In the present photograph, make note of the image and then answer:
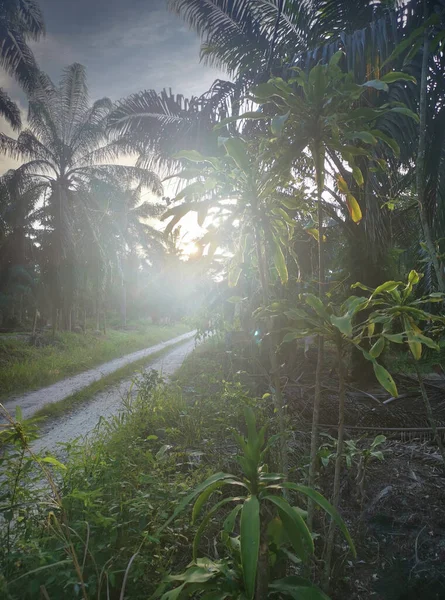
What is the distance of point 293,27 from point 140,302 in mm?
28448

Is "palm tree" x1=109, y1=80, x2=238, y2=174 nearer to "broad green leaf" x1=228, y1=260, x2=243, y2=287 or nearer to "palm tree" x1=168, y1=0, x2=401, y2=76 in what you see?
"palm tree" x1=168, y1=0, x2=401, y2=76

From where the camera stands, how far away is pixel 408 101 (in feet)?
12.6

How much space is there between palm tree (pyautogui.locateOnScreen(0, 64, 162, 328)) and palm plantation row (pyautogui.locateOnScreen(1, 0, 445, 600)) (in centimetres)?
5

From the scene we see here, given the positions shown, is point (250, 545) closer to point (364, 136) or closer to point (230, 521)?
point (230, 521)

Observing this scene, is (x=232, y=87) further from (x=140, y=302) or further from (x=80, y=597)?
(x=140, y=302)

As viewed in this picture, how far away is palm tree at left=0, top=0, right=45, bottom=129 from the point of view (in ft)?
33.0

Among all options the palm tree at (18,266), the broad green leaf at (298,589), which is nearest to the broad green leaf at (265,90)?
the broad green leaf at (298,589)

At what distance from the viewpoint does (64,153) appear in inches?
471

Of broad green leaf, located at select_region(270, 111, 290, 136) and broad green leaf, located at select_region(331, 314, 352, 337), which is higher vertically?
broad green leaf, located at select_region(270, 111, 290, 136)

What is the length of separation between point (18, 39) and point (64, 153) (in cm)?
317

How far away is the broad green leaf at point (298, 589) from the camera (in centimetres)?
104

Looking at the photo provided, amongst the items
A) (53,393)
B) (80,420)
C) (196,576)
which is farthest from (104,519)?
(53,393)

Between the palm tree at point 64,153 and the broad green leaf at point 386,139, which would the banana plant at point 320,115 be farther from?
the palm tree at point 64,153

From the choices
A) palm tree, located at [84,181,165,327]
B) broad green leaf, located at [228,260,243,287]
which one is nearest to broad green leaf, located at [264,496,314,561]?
broad green leaf, located at [228,260,243,287]
